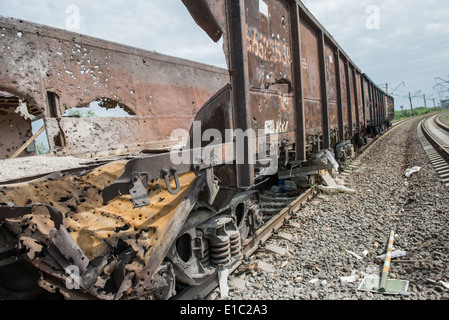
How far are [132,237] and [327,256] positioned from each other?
2.73 metres

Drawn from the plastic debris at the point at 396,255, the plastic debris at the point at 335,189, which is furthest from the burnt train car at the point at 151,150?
the plastic debris at the point at 396,255

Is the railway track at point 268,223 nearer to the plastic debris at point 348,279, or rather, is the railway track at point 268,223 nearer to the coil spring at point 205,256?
the coil spring at point 205,256

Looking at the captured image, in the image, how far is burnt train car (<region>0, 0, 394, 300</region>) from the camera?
175cm

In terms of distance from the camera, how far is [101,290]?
176 centimetres

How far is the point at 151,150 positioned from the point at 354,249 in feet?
9.92

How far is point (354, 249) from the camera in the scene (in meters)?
3.82

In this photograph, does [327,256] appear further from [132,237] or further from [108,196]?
[108,196]

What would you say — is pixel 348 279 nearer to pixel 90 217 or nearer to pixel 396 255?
pixel 396 255

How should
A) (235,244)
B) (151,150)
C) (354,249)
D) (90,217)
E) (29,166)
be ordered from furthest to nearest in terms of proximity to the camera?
(354,249) < (151,150) < (235,244) < (29,166) < (90,217)

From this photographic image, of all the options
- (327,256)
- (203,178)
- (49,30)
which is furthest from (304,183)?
(49,30)

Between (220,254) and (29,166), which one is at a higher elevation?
(29,166)

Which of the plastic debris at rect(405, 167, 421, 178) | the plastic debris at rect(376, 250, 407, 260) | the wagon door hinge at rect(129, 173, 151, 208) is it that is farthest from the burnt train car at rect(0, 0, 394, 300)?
the plastic debris at rect(405, 167, 421, 178)

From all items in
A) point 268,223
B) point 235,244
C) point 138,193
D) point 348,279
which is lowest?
point 348,279

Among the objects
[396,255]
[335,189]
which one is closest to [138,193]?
[396,255]
